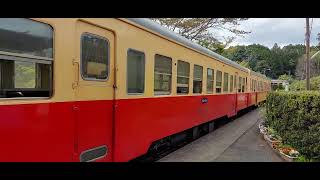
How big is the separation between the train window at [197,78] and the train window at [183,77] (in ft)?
2.31

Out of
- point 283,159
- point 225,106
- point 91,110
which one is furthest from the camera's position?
point 225,106

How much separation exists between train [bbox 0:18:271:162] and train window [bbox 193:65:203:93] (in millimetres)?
1433

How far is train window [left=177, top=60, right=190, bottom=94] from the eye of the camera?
8.95m

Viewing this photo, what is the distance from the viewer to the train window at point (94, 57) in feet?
16.6

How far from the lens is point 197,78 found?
34.8ft

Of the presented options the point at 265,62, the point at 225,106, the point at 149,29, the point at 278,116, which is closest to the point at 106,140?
the point at 149,29

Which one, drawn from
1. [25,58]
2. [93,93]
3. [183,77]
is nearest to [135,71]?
[93,93]

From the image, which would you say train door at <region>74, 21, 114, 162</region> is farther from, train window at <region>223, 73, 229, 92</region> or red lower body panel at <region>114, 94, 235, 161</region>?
train window at <region>223, 73, 229, 92</region>

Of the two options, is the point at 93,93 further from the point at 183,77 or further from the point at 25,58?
the point at 183,77

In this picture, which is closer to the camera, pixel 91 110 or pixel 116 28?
pixel 91 110

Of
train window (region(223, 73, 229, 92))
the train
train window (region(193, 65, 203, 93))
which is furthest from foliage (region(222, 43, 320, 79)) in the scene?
the train

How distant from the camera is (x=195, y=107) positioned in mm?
10422
